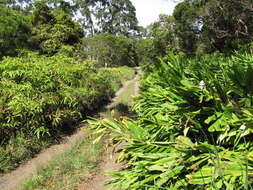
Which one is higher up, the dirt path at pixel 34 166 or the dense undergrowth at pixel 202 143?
the dense undergrowth at pixel 202 143

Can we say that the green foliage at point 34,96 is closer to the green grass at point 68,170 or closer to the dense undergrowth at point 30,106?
the dense undergrowth at point 30,106

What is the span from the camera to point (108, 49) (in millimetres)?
24516

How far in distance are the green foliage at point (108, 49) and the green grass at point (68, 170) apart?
15076mm

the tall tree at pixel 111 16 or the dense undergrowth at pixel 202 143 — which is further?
the tall tree at pixel 111 16

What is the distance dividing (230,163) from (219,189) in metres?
0.15

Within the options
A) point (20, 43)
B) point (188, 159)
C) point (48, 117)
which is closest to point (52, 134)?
point (48, 117)

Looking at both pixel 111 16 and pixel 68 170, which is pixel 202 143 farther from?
pixel 111 16

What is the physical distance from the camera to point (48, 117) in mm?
4984

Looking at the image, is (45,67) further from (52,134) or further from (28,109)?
(52,134)

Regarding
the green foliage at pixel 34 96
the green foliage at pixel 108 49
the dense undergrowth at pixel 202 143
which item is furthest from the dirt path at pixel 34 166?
the green foliage at pixel 108 49

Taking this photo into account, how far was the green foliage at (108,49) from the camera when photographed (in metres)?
21.8

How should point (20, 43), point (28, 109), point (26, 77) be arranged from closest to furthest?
point (28, 109)
point (26, 77)
point (20, 43)

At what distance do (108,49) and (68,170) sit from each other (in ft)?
73.4

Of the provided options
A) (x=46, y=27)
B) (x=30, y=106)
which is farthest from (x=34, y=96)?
(x=46, y=27)
